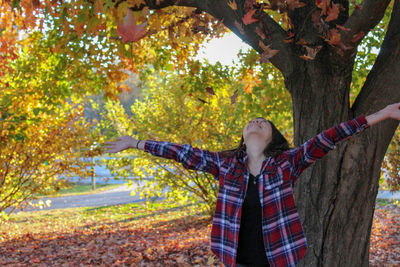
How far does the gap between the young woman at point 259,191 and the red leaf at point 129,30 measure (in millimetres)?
724

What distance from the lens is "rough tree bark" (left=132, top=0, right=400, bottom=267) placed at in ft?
10.4

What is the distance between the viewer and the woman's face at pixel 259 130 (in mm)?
2645

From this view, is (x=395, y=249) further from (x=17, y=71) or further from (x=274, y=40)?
(x=17, y=71)

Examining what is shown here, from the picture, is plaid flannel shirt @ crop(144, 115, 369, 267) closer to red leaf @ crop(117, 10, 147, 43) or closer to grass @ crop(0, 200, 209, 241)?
red leaf @ crop(117, 10, 147, 43)

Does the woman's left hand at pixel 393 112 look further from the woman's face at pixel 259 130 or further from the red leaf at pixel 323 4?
the red leaf at pixel 323 4

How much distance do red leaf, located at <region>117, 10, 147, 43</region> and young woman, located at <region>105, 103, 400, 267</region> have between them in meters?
0.72

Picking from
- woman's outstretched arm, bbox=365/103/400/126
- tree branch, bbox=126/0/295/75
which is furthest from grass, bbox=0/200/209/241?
woman's outstretched arm, bbox=365/103/400/126

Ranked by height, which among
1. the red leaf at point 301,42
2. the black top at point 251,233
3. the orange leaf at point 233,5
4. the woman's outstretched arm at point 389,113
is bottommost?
the black top at point 251,233

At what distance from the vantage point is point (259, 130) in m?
2.65

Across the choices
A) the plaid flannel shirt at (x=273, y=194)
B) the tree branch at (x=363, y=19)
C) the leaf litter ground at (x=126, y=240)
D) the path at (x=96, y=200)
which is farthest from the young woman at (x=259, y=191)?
the path at (x=96, y=200)

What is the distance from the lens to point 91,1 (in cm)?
342

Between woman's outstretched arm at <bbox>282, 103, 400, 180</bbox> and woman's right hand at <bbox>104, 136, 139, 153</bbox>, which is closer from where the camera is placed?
woman's outstretched arm at <bbox>282, 103, 400, 180</bbox>

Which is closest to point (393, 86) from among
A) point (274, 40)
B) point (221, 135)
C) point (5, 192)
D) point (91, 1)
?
point (274, 40)

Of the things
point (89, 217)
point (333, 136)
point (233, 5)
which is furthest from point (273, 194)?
point (89, 217)
